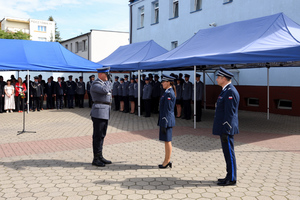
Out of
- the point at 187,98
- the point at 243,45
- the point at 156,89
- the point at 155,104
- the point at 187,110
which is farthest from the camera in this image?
the point at 155,104

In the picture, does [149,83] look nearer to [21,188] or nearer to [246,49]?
[246,49]

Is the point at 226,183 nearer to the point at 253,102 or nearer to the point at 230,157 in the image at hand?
the point at 230,157

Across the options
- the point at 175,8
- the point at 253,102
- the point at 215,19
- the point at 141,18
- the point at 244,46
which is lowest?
the point at 253,102

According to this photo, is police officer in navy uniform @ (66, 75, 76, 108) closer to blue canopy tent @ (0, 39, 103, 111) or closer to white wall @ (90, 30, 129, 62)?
blue canopy tent @ (0, 39, 103, 111)

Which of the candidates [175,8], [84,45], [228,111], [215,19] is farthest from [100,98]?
[84,45]

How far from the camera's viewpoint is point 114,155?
264 inches

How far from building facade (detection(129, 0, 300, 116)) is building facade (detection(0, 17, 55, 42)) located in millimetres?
54316

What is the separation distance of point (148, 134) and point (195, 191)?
495 cm

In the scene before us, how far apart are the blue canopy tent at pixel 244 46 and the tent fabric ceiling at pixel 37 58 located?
4.56 metres

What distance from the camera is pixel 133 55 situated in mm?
16734

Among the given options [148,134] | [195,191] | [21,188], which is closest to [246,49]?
[148,134]

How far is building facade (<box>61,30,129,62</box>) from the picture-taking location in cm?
3388

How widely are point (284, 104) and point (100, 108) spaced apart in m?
11.4

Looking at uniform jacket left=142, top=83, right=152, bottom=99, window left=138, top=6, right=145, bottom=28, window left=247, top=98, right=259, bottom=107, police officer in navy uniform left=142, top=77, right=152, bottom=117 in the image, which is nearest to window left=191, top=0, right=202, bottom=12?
window left=138, top=6, right=145, bottom=28
